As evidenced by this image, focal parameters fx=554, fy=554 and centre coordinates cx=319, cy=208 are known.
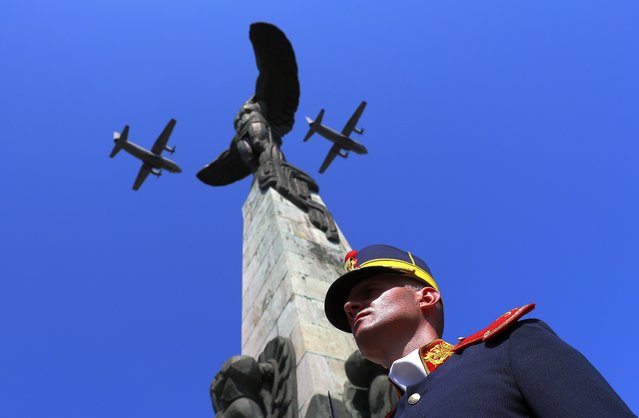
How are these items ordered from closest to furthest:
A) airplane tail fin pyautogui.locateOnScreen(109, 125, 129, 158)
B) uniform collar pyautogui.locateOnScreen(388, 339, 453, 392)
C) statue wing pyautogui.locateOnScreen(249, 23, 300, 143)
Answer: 1. uniform collar pyautogui.locateOnScreen(388, 339, 453, 392)
2. statue wing pyautogui.locateOnScreen(249, 23, 300, 143)
3. airplane tail fin pyautogui.locateOnScreen(109, 125, 129, 158)

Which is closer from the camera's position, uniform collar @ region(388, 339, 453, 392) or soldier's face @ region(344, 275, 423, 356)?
uniform collar @ region(388, 339, 453, 392)

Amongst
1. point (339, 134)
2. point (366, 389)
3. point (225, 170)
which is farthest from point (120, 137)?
point (366, 389)

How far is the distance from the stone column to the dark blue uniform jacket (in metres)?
2.26

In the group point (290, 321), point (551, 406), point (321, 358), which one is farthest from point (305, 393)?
point (551, 406)

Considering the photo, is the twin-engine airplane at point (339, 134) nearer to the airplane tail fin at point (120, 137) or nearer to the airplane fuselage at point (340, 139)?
the airplane fuselage at point (340, 139)

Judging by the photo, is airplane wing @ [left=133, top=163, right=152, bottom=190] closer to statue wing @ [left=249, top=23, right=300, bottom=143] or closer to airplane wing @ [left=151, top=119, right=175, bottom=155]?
airplane wing @ [left=151, top=119, right=175, bottom=155]

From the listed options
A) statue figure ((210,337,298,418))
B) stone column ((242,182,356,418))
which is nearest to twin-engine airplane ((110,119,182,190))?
stone column ((242,182,356,418))

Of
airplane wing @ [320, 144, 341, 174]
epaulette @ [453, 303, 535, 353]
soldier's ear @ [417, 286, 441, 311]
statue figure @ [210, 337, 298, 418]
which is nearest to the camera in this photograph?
epaulette @ [453, 303, 535, 353]

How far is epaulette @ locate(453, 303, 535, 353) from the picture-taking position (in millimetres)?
1741

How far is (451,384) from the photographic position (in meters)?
1.75

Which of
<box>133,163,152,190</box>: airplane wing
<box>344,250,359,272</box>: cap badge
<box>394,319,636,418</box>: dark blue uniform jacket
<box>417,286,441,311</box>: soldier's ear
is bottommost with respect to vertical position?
<box>394,319,636,418</box>: dark blue uniform jacket

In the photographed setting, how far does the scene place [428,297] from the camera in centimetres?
226

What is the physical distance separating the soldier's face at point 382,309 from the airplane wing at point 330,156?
94.5 ft

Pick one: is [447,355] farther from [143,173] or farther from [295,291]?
[143,173]
